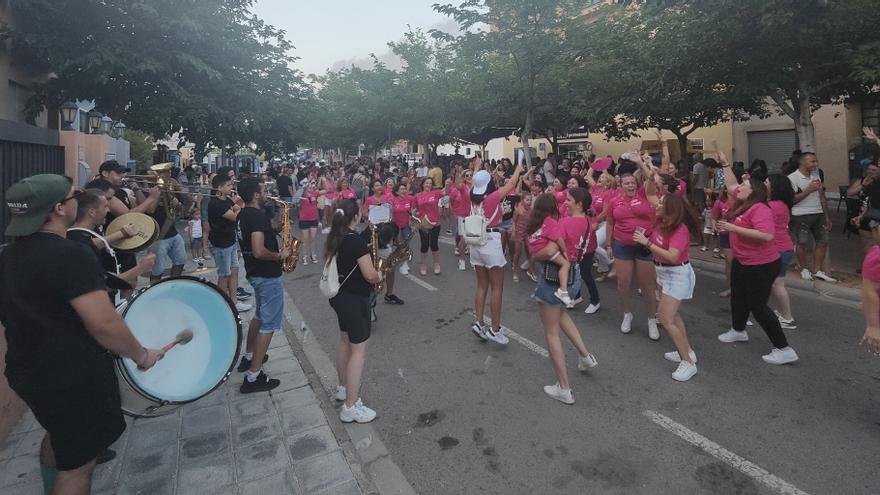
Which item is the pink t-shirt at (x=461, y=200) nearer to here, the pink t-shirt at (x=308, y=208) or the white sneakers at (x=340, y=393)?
the pink t-shirt at (x=308, y=208)

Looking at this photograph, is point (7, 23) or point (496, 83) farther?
point (496, 83)

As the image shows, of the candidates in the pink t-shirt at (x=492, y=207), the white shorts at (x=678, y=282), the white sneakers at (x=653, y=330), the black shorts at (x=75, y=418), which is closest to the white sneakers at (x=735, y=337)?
the white sneakers at (x=653, y=330)

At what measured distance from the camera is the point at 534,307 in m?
6.85

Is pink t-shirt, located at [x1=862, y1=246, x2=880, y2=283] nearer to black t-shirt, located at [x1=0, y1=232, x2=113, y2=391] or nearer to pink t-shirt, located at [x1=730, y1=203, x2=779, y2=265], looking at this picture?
pink t-shirt, located at [x1=730, y1=203, x2=779, y2=265]

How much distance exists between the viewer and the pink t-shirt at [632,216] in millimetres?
5527

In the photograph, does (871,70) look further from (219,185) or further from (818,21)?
(219,185)

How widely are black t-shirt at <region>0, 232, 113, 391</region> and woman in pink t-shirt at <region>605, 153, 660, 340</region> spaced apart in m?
4.91

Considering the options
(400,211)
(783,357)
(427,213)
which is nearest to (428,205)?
(427,213)

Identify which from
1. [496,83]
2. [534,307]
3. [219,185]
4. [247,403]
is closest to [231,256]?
[219,185]

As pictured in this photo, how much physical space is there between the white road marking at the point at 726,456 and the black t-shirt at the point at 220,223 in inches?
197

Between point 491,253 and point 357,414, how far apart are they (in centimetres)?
230

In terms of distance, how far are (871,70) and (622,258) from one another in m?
4.88

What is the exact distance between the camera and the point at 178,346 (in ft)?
9.74

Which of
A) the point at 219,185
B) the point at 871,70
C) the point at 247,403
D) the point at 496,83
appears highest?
the point at 496,83
